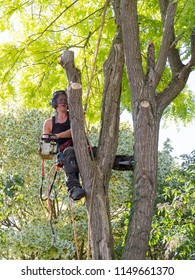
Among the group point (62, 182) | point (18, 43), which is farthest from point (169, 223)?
point (62, 182)

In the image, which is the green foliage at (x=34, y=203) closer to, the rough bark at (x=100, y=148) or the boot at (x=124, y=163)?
the boot at (x=124, y=163)

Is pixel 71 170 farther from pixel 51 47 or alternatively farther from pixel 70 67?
pixel 51 47

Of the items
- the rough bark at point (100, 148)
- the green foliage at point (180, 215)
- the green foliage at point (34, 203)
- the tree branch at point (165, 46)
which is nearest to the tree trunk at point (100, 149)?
the rough bark at point (100, 148)

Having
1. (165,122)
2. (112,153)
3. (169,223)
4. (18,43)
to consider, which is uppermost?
(18,43)

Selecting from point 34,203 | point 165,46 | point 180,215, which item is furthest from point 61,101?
point 34,203

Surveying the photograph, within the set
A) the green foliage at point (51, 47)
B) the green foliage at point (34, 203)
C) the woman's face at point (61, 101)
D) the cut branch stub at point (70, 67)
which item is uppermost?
the green foliage at point (51, 47)

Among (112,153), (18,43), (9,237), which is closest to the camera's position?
(112,153)

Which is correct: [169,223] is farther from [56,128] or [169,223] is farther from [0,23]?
[0,23]

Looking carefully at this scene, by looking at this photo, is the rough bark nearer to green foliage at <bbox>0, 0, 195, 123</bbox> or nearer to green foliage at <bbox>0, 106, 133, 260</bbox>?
green foliage at <bbox>0, 0, 195, 123</bbox>

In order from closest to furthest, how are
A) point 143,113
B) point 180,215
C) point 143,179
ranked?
point 143,179 → point 143,113 → point 180,215

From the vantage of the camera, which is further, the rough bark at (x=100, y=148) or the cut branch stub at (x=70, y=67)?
the cut branch stub at (x=70, y=67)

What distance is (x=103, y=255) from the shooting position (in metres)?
3.80

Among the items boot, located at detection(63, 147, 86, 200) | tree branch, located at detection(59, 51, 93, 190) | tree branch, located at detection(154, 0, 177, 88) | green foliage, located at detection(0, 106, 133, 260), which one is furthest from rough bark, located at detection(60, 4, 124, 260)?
green foliage, located at detection(0, 106, 133, 260)
